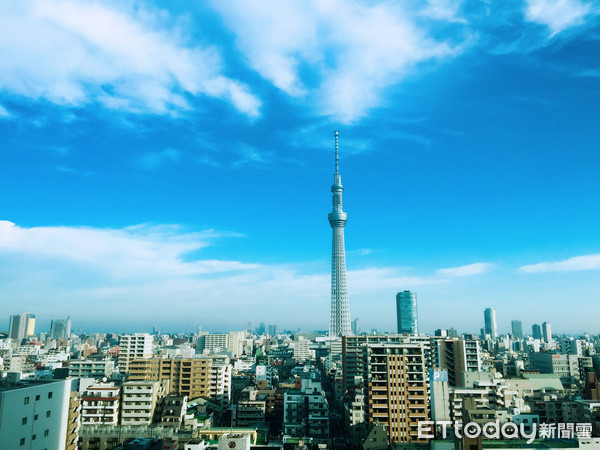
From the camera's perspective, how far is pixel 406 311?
10650 cm

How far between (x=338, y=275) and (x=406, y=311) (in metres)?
28.3

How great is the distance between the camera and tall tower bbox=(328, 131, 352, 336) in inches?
3406

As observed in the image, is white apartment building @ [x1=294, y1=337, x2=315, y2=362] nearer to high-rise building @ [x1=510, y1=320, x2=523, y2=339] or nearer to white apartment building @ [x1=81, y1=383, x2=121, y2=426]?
white apartment building @ [x1=81, y1=383, x2=121, y2=426]

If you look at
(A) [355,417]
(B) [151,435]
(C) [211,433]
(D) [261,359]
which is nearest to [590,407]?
(A) [355,417]

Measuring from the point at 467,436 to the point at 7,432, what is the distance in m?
17.1

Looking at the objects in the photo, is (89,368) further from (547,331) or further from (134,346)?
(547,331)

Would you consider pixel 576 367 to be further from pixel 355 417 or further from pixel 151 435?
pixel 151 435

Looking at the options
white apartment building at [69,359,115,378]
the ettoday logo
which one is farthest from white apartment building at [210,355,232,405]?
the ettoday logo

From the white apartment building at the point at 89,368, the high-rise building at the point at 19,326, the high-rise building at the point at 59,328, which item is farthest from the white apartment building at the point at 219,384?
the high-rise building at the point at 59,328

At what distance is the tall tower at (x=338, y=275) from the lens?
86500 mm

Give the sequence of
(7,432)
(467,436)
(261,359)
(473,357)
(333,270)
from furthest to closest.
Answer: (333,270) < (261,359) < (473,357) < (467,436) < (7,432)

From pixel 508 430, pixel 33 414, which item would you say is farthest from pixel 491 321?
pixel 33 414

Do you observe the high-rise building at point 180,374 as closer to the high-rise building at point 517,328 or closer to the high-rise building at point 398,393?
the high-rise building at point 398,393

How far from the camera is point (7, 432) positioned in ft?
46.6
